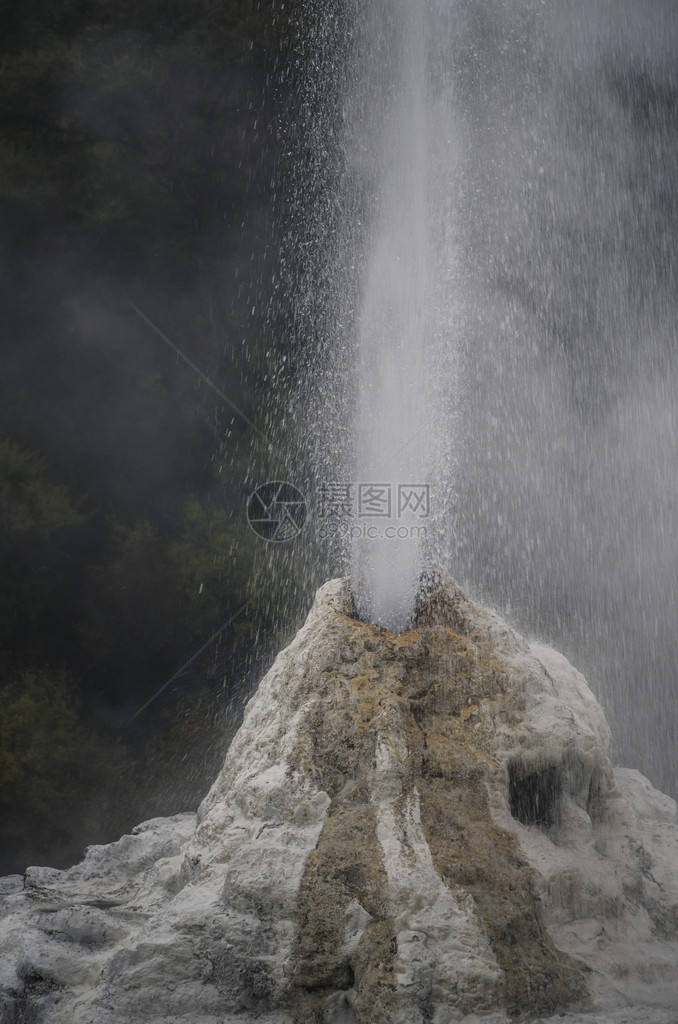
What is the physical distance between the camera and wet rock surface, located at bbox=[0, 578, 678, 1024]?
73.9 inches

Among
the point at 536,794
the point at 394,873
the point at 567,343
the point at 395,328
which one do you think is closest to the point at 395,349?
the point at 395,328

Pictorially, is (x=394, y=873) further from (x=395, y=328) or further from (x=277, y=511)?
(x=277, y=511)

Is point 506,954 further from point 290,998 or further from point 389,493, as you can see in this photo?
point 389,493

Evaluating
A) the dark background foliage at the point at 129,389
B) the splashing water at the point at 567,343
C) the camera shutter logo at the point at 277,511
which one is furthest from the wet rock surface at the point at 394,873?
the camera shutter logo at the point at 277,511

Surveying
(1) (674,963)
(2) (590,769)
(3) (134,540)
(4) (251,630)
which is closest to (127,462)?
(3) (134,540)

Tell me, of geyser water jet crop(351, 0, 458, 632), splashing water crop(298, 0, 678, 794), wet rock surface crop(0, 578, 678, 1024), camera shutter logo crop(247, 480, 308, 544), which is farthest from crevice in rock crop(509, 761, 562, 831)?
camera shutter logo crop(247, 480, 308, 544)

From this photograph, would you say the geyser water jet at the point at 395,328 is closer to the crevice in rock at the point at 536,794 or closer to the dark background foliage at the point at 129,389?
the crevice in rock at the point at 536,794

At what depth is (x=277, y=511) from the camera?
6344 millimetres

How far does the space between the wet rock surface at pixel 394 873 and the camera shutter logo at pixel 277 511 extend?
11.7 ft

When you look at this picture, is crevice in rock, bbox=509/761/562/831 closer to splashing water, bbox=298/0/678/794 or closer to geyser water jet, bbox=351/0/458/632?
geyser water jet, bbox=351/0/458/632

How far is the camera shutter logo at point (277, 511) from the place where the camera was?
20.7 ft

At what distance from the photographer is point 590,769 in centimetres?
242

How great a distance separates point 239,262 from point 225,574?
8.20ft

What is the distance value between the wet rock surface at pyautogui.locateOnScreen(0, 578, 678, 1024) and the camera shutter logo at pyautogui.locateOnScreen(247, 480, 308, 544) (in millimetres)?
3569
